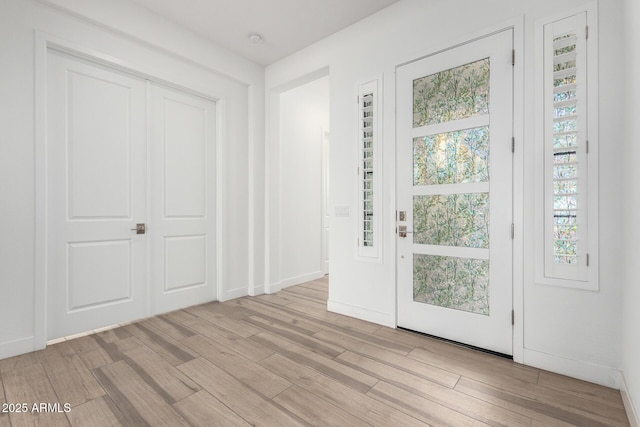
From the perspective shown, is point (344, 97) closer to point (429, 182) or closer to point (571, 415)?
point (429, 182)

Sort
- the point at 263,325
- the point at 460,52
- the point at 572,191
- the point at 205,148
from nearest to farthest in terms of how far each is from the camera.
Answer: the point at 572,191 < the point at 460,52 < the point at 263,325 < the point at 205,148

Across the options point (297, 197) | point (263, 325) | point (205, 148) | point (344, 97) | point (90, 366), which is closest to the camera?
point (90, 366)

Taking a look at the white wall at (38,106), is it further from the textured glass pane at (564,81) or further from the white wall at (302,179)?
the textured glass pane at (564,81)

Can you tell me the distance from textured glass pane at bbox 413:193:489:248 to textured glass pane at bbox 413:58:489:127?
26.3 inches

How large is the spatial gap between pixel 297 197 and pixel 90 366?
2.99m

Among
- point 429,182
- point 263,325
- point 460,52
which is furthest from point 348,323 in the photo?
point 460,52

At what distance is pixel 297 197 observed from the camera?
14.5 ft

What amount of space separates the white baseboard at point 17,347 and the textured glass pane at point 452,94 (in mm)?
3576

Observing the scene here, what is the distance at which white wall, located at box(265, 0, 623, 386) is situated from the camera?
179 cm

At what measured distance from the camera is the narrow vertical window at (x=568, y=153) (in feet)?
6.05

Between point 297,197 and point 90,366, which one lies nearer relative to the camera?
point 90,366

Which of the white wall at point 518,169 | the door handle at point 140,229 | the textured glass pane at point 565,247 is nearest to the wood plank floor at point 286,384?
the white wall at point 518,169

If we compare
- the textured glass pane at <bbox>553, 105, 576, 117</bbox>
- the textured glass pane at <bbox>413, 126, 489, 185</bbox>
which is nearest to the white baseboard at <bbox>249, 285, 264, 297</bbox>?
the textured glass pane at <bbox>413, 126, 489, 185</bbox>

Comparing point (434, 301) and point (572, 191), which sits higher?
point (572, 191)
